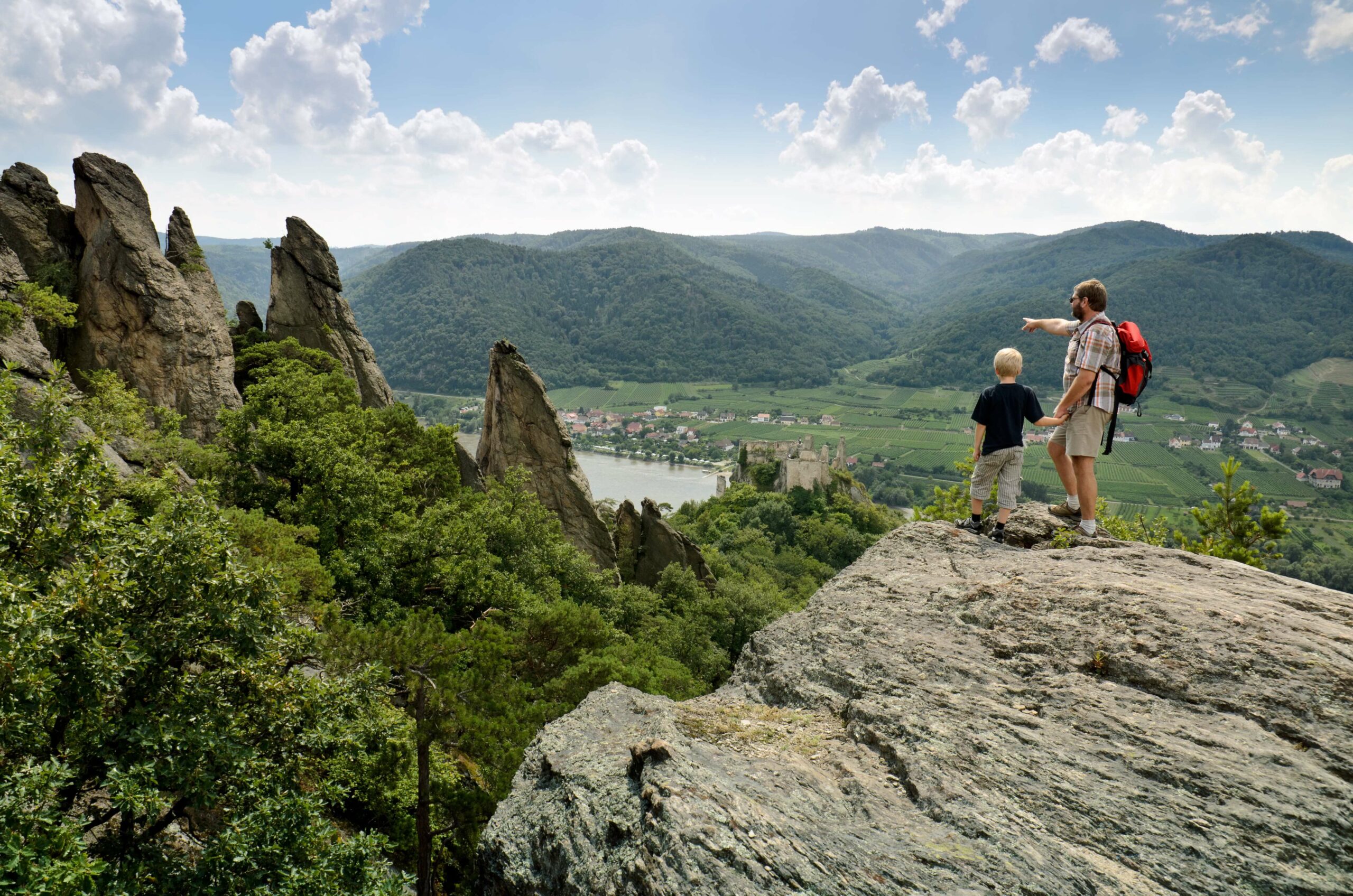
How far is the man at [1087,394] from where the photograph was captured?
833 cm

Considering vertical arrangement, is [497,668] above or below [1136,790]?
below

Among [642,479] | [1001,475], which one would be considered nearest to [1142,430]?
[642,479]

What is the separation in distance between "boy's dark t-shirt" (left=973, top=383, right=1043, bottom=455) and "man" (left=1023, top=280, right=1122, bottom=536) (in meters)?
0.45

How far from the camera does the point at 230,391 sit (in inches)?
1225

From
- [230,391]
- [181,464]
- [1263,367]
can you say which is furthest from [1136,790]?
[1263,367]

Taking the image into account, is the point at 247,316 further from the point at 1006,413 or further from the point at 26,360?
the point at 1006,413

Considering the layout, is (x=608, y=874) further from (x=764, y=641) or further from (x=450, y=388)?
(x=450, y=388)

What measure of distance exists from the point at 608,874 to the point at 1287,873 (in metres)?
4.30

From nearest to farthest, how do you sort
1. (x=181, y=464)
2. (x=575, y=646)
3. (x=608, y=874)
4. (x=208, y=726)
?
1. (x=608, y=874)
2. (x=208, y=726)
3. (x=575, y=646)
4. (x=181, y=464)

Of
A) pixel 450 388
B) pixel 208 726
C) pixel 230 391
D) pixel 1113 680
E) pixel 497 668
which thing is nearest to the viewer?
pixel 1113 680

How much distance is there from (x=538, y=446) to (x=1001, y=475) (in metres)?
29.0

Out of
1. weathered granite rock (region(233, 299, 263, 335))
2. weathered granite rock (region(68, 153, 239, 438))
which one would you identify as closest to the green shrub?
weathered granite rock (region(68, 153, 239, 438))

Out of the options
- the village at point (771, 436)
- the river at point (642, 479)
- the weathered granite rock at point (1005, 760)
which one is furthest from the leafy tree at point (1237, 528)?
the village at point (771, 436)

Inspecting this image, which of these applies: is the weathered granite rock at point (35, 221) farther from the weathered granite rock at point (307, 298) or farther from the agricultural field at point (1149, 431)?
the agricultural field at point (1149, 431)
